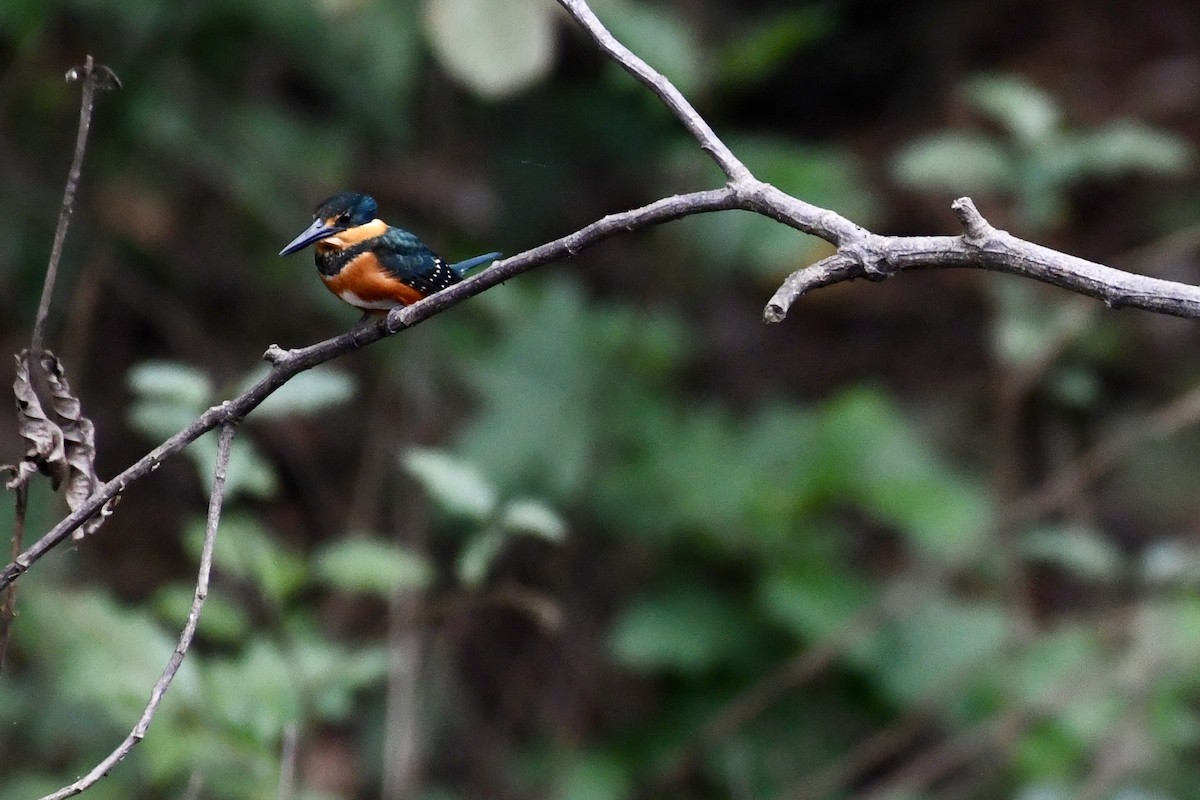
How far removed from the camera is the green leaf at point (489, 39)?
2.67 meters

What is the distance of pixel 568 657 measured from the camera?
5.12 metres

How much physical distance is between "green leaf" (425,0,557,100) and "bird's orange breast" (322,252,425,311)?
862mm

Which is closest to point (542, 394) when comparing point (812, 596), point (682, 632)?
point (682, 632)

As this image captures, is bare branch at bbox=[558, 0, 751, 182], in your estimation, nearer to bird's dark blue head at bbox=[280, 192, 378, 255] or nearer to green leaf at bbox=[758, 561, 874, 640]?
bird's dark blue head at bbox=[280, 192, 378, 255]

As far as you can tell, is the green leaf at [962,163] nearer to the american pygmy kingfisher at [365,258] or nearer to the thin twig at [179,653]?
the american pygmy kingfisher at [365,258]

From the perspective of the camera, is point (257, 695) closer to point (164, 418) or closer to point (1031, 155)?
point (164, 418)

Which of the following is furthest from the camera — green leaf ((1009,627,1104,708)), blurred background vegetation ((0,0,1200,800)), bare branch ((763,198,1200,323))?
green leaf ((1009,627,1104,708))

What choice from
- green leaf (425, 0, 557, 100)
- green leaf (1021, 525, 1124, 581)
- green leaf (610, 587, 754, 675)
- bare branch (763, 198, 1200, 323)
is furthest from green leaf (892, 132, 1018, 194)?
bare branch (763, 198, 1200, 323)

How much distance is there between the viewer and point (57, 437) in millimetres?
1623

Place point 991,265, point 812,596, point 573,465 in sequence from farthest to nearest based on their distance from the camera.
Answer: point 573,465
point 812,596
point 991,265

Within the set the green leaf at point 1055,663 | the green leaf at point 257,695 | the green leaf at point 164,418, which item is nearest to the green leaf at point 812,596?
the green leaf at point 1055,663

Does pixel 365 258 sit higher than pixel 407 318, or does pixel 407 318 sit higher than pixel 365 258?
pixel 365 258

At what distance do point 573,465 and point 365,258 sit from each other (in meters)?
2.40

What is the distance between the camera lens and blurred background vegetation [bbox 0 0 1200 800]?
3.69m
